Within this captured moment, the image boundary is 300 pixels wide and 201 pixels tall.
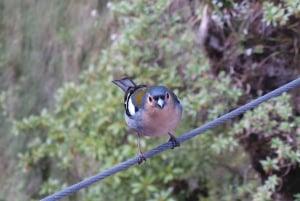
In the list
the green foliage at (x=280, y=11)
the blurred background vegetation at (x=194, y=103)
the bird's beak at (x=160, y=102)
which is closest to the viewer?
the bird's beak at (x=160, y=102)

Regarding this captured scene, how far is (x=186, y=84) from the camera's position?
4.86 metres

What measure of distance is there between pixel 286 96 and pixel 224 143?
0.46m

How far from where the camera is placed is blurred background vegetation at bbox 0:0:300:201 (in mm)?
4254

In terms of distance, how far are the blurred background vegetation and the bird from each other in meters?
0.86

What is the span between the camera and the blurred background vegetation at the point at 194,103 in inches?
167

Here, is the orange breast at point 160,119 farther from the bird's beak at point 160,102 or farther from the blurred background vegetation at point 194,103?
the blurred background vegetation at point 194,103

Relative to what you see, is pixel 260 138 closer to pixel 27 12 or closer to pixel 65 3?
pixel 65 3

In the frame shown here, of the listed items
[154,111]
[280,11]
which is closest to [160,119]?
[154,111]

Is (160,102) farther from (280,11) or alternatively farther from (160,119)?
(280,11)

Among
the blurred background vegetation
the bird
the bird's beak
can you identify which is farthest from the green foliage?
the bird's beak

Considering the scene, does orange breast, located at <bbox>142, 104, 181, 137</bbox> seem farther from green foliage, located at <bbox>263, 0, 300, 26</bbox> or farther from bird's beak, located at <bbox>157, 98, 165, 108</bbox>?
green foliage, located at <bbox>263, 0, 300, 26</bbox>

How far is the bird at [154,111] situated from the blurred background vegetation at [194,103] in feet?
2.84

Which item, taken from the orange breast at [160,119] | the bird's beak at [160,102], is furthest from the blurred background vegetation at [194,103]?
the bird's beak at [160,102]

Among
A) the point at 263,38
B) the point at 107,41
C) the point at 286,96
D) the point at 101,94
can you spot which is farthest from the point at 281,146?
the point at 107,41
